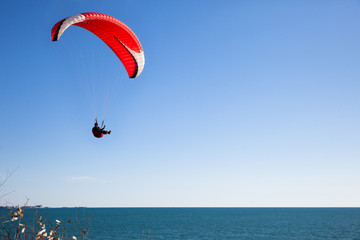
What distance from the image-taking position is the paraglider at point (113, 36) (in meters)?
10.7

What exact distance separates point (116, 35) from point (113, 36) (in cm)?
21

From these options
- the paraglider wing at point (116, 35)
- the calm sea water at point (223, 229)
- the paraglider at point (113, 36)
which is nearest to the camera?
the paraglider at point (113, 36)

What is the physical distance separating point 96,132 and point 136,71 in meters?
3.81

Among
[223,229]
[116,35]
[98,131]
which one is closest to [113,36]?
[116,35]

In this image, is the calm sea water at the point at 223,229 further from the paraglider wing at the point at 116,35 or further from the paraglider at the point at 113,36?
the paraglider wing at the point at 116,35

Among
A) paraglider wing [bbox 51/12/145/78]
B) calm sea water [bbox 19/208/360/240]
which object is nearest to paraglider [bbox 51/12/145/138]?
paraglider wing [bbox 51/12/145/78]

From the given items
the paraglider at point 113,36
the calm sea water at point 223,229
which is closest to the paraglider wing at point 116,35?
the paraglider at point 113,36

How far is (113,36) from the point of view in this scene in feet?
43.1

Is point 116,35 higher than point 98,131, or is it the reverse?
point 116,35

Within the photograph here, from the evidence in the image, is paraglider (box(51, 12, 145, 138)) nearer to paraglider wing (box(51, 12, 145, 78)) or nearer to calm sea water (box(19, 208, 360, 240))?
paraglider wing (box(51, 12, 145, 78))

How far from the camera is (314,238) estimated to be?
48250 mm

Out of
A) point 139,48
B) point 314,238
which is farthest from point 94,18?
point 314,238

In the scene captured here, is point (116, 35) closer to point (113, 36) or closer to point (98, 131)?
point (113, 36)

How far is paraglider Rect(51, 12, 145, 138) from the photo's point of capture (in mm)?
10651
